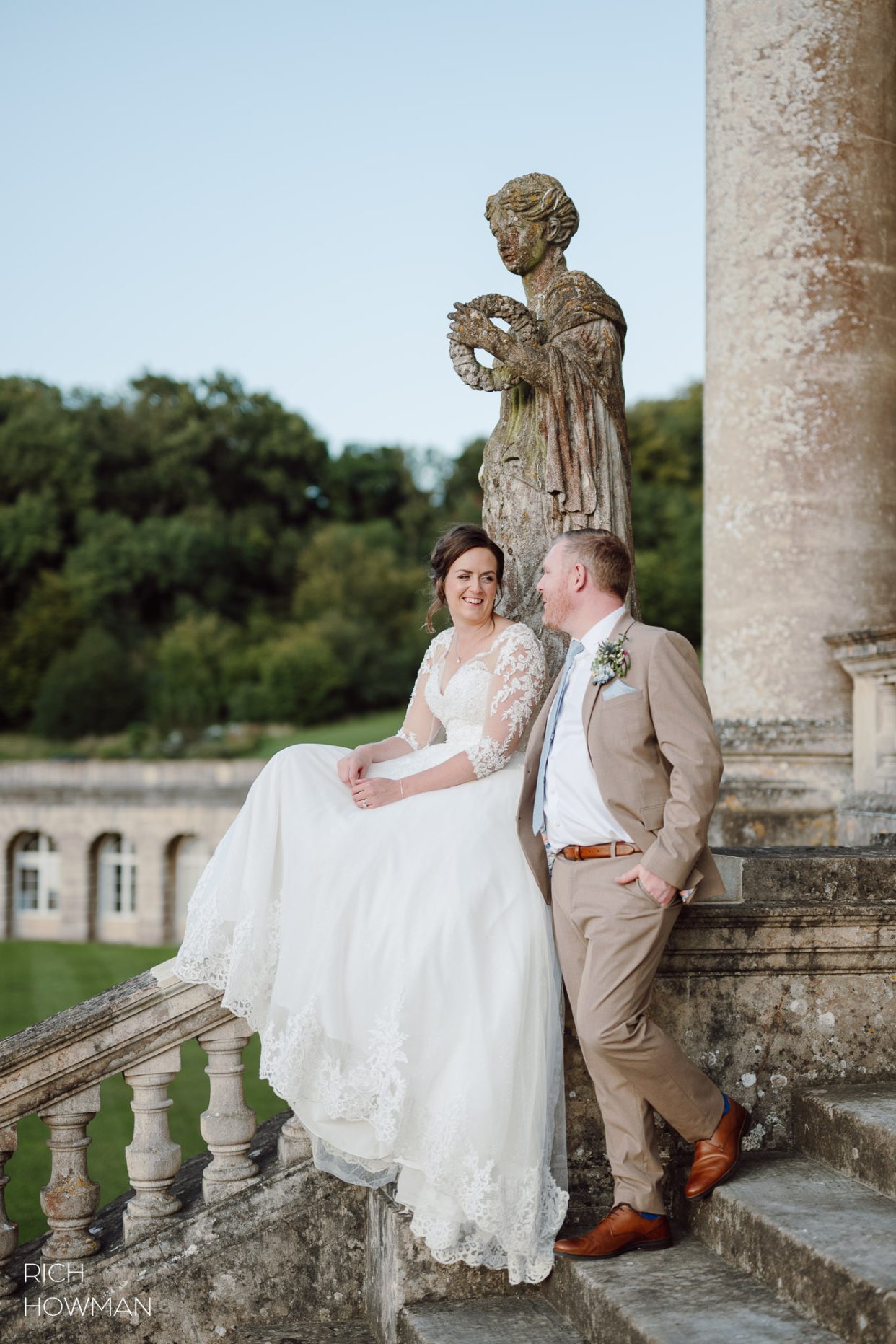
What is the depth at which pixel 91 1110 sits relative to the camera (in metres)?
3.69

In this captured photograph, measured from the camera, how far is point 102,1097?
10789mm

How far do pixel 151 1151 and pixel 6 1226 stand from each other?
1.46ft

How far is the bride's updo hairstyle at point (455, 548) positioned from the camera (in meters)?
3.91

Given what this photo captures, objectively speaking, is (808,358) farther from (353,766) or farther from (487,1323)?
(487,1323)

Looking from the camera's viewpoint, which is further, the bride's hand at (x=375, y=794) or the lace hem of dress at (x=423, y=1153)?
the bride's hand at (x=375, y=794)

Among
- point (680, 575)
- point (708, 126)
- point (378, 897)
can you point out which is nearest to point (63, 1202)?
point (378, 897)

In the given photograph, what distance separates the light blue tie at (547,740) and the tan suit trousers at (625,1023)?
12 cm

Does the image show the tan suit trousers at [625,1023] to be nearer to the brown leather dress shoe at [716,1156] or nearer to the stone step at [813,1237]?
the brown leather dress shoe at [716,1156]

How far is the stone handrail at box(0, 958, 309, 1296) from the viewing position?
11.7 feet

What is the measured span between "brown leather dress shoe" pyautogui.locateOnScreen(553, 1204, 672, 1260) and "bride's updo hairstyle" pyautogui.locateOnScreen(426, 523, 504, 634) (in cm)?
181

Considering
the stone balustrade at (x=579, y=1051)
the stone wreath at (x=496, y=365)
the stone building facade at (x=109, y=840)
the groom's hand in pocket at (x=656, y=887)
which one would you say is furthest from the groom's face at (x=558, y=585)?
the stone building facade at (x=109, y=840)

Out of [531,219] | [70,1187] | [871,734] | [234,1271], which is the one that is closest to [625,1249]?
[234,1271]

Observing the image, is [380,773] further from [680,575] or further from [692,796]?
[680,575]

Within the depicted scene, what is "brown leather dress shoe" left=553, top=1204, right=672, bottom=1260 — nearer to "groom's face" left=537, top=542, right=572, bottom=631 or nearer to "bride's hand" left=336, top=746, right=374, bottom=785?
"bride's hand" left=336, top=746, right=374, bottom=785
